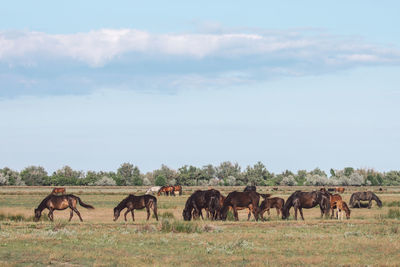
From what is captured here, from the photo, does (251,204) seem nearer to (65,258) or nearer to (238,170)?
(65,258)

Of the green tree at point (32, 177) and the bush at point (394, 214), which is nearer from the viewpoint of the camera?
the bush at point (394, 214)

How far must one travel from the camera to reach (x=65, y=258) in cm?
1653

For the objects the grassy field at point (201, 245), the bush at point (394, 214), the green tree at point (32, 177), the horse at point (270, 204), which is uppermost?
the green tree at point (32, 177)

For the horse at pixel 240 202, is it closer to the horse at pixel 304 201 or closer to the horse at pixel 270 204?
the horse at pixel 270 204

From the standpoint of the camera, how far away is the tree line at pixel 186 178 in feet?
485

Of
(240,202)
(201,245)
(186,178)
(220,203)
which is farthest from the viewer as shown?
(186,178)

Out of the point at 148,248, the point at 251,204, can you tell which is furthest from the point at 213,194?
the point at 148,248

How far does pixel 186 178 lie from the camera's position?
169 meters

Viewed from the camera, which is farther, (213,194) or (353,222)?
(213,194)

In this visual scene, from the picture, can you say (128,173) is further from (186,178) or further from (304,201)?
(304,201)

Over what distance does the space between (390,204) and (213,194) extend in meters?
23.1

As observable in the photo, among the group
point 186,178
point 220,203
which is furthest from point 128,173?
point 220,203

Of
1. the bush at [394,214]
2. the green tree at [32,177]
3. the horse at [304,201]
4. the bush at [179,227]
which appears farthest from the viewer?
the green tree at [32,177]

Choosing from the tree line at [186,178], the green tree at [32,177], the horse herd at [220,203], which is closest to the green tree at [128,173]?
the tree line at [186,178]
